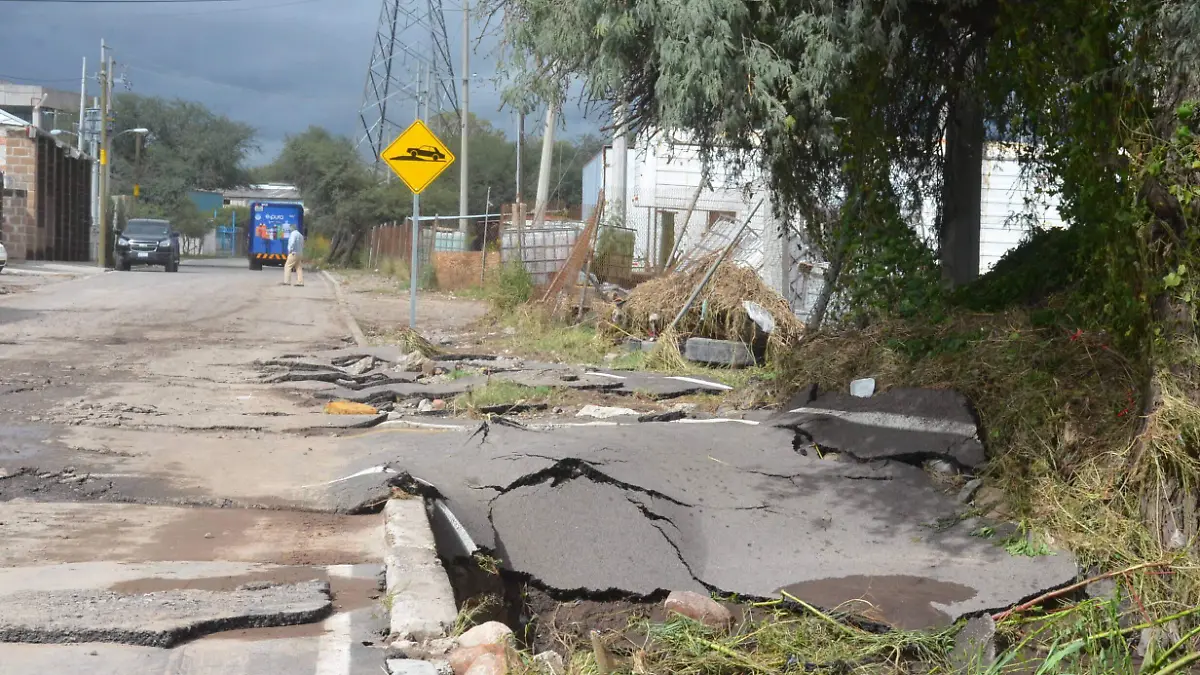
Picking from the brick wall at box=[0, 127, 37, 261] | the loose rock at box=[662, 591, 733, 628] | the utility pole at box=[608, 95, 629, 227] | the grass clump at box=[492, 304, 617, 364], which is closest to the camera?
the loose rock at box=[662, 591, 733, 628]

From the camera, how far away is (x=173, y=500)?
671 cm

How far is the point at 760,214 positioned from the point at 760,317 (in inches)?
319

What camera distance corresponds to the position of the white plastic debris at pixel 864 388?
8453 mm

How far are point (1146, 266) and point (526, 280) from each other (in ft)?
43.7

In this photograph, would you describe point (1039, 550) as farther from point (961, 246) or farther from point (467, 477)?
point (961, 246)

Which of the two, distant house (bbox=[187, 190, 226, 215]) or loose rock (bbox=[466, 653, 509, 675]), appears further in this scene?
distant house (bbox=[187, 190, 226, 215])

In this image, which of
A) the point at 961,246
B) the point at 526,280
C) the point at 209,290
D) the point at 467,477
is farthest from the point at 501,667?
the point at 209,290

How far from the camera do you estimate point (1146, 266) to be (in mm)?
6199

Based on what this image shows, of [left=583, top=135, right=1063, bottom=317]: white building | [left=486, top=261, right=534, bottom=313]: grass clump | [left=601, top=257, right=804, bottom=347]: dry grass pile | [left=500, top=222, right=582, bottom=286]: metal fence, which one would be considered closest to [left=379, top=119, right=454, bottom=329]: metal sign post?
[left=486, top=261, right=534, bottom=313]: grass clump

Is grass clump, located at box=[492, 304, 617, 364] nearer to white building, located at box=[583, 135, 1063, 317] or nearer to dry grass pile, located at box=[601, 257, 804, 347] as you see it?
dry grass pile, located at box=[601, 257, 804, 347]

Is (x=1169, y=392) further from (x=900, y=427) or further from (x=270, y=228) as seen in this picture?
(x=270, y=228)

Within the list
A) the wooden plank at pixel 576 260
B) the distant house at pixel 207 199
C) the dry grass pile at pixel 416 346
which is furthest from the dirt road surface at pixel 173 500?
the distant house at pixel 207 199

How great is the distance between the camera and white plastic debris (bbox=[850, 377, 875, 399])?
845cm

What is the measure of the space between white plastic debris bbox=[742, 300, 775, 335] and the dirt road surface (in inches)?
218
